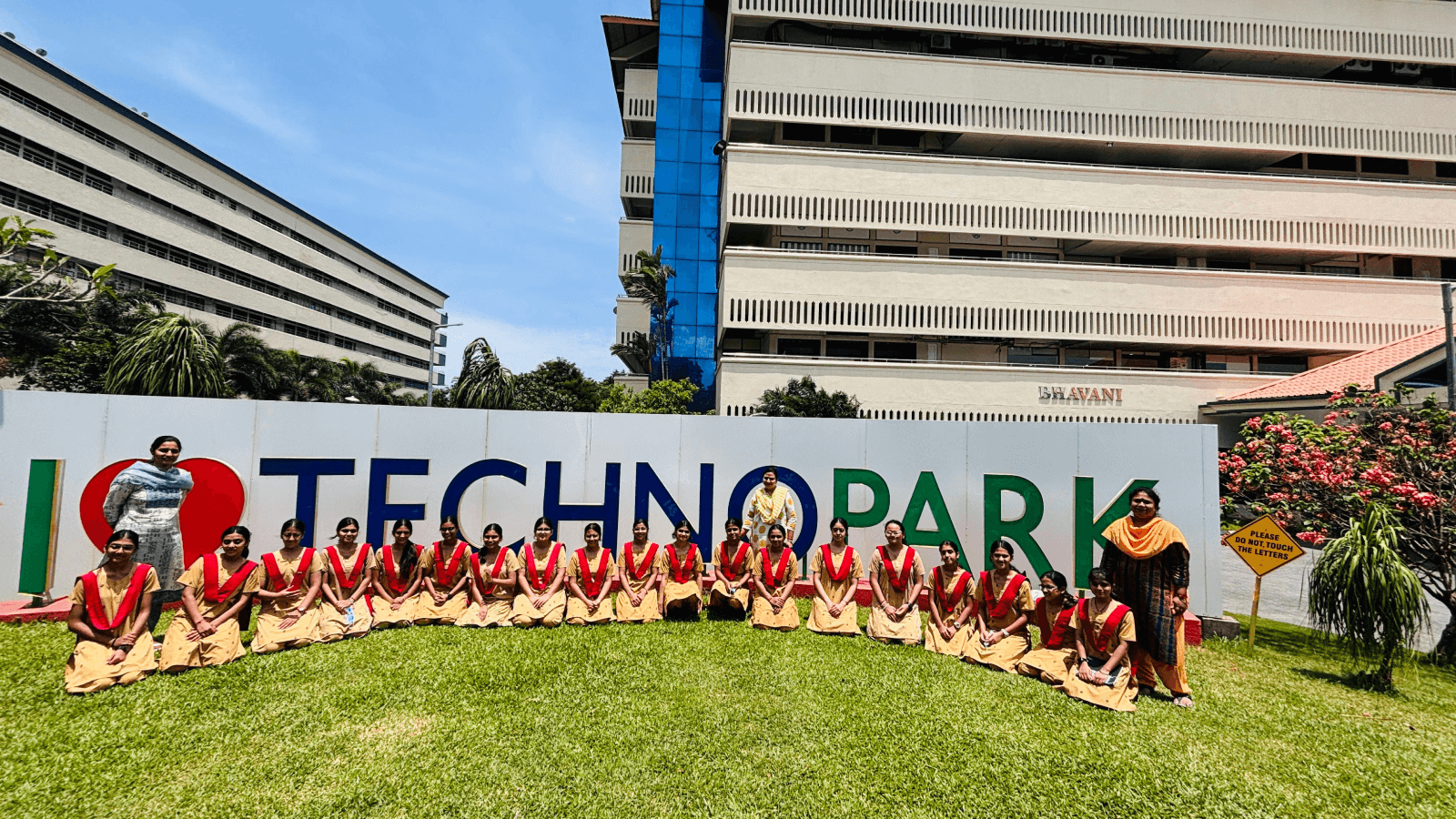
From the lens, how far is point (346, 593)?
6891 mm

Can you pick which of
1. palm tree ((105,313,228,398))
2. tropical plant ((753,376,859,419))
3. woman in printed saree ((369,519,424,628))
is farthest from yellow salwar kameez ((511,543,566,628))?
tropical plant ((753,376,859,419))

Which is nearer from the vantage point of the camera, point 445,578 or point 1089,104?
point 445,578

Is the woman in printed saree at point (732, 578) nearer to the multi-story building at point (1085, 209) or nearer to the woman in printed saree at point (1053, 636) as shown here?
the woman in printed saree at point (1053, 636)

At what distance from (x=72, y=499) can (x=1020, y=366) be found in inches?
1082

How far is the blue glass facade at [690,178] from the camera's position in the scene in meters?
32.4

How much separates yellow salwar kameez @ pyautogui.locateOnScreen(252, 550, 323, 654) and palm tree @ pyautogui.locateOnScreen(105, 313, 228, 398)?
1404 centimetres

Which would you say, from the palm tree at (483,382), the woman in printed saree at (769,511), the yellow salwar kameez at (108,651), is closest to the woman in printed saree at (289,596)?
the yellow salwar kameez at (108,651)

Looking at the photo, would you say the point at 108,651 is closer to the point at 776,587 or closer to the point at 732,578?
the point at 732,578

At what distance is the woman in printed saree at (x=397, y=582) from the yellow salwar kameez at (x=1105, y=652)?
6738 millimetres

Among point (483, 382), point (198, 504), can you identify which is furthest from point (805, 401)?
point (198, 504)

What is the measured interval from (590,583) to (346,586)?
2.57m

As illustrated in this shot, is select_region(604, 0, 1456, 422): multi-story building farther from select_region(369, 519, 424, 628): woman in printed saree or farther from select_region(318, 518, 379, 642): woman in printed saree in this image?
select_region(318, 518, 379, 642): woman in printed saree

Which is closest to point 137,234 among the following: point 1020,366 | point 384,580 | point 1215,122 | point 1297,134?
point 384,580

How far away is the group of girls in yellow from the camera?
5.47 metres
